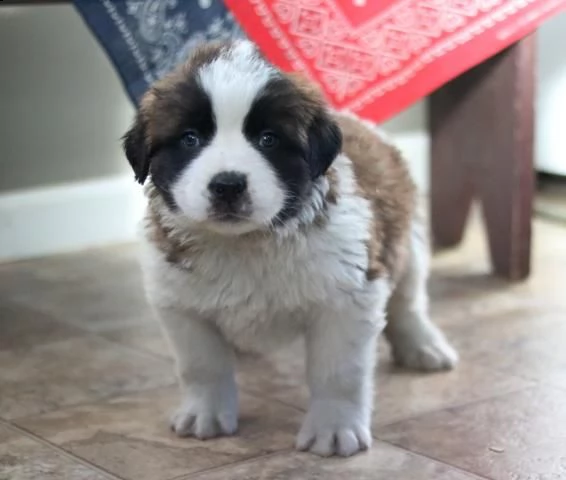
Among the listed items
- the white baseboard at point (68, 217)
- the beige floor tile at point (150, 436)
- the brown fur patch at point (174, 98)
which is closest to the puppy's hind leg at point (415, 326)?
the beige floor tile at point (150, 436)

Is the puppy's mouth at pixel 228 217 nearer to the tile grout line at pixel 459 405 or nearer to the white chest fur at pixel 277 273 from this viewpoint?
the white chest fur at pixel 277 273

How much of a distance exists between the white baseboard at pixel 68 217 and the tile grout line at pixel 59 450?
141 cm

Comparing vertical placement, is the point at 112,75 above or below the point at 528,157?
above

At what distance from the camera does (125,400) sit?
7.12ft

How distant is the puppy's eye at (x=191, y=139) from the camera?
172cm

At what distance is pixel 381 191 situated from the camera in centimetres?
205

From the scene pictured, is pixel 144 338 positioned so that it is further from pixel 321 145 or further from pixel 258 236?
pixel 321 145

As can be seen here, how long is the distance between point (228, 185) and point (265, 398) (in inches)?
24.9

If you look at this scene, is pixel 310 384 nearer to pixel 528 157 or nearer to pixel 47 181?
pixel 528 157

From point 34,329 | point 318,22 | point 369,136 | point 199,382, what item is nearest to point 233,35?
point 318,22

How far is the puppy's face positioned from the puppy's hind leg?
55cm

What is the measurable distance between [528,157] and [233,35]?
0.82 m

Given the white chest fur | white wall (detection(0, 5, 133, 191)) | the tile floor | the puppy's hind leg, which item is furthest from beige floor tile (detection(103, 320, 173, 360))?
A: white wall (detection(0, 5, 133, 191))

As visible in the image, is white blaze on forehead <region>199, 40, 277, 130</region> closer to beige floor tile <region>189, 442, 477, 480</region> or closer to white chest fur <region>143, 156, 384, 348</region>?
white chest fur <region>143, 156, 384, 348</region>
